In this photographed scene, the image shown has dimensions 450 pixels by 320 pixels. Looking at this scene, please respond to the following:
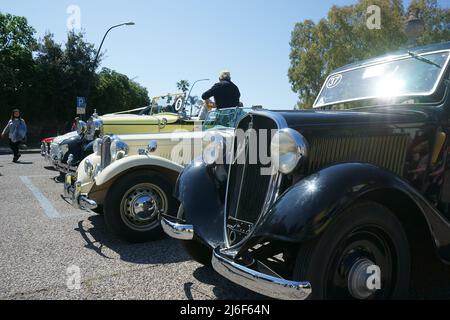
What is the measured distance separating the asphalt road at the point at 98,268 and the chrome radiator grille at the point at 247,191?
1.65 feet

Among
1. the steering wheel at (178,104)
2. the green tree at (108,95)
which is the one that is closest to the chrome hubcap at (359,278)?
the steering wheel at (178,104)

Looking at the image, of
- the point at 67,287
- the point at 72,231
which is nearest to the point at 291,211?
the point at 67,287

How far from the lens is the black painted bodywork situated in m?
2.05

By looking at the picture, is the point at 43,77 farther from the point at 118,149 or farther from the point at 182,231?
the point at 182,231

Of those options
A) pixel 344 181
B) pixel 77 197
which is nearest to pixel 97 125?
pixel 77 197

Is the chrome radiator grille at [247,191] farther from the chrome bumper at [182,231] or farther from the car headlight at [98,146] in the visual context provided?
the car headlight at [98,146]

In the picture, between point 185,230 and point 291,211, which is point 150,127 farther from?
point 291,211

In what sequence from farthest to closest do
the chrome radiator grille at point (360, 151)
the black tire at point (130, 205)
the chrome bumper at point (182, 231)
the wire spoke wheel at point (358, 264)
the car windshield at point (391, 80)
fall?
the black tire at point (130, 205) → the car windshield at point (391, 80) → the chrome bumper at point (182, 231) → the chrome radiator grille at point (360, 151) → the wire spoke wheel at point (358, 264)

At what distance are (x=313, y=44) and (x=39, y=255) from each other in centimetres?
2185

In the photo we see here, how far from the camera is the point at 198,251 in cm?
316

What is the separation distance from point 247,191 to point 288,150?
534 millimetres

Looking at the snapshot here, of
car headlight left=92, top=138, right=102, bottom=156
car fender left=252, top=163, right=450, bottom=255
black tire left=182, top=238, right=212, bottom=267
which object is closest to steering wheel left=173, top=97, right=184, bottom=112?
car headlight left=92, top=138, right=102, bottom=156

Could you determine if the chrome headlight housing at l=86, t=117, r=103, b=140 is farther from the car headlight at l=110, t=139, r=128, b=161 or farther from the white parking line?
the car headlight at l=110, t=139, r=128, b=161

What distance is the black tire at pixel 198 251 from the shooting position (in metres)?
3.13
